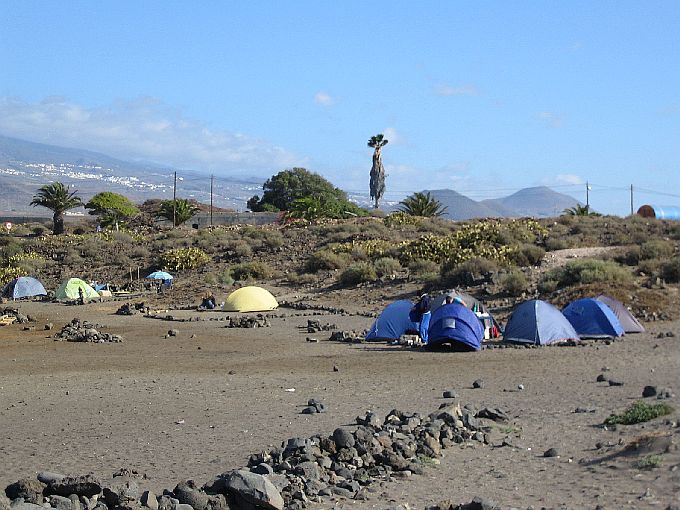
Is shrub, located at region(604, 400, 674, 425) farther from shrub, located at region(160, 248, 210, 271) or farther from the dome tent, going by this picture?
shrub, located at region(160, 248, 210, 271)

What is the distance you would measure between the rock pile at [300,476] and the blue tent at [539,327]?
404 inches

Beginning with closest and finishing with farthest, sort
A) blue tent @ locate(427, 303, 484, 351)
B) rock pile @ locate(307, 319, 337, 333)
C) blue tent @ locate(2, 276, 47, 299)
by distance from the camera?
blue tent @ locate(427, 303, 484, 351) < rock pile @ locate(307, 319, 337, 333) < blue tent @ locate(2, 276, 47, 299)

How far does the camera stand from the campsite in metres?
10.8

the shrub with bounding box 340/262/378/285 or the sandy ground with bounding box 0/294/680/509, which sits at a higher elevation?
the shrub with bounding box 340/262/378/285

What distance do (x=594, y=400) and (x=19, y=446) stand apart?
891cm

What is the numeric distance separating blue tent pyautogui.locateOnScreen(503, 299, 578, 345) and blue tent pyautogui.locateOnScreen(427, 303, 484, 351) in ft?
3.08

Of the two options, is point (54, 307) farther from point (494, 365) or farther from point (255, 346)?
point (494, 365)

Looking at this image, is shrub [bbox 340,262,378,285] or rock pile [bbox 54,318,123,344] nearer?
rock pile [bbox 54,318,123,344]

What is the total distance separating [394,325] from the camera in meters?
25.3

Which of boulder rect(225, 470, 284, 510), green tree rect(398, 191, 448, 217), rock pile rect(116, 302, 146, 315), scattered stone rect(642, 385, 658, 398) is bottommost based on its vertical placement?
boulder rect(225, 470, 284, 510)

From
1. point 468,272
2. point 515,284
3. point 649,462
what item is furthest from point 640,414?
point 468,272

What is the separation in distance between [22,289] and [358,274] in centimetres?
1738

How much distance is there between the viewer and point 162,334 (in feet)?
96.5

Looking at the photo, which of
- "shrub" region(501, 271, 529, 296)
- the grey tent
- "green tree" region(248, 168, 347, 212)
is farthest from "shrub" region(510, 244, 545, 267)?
"green tree" region(248, 168, 347, 212)
